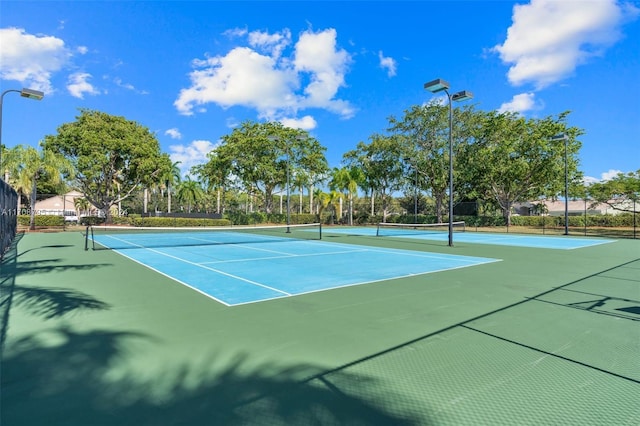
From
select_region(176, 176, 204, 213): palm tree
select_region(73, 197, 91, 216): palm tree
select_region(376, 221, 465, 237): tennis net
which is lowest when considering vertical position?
select_region(376, 221, 465, 237): tennis net

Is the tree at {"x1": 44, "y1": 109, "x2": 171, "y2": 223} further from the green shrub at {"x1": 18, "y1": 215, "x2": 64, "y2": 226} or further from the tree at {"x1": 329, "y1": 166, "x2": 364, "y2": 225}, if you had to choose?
the tree at {"x1": 329, "y1": 166, "x2": 364, "y2": 225}

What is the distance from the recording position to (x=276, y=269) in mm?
9969

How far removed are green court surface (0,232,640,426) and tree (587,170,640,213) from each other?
3206 cm

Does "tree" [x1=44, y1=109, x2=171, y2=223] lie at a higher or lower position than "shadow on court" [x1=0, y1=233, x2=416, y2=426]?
higher

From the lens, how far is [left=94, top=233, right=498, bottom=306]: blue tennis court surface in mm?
7386

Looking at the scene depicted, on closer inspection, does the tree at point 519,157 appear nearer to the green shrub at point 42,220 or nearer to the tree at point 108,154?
the tree at point 108,154

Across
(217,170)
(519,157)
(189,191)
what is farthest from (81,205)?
(519,157)

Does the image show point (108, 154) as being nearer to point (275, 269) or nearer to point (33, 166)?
point (33, 166)

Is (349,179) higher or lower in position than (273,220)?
higher

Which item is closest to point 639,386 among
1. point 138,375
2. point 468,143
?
point 138,375

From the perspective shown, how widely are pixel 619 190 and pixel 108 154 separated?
46624mm

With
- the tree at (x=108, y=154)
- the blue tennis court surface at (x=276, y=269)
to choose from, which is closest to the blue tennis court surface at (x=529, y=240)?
the blue tennis court surface at (x=276, y=269)

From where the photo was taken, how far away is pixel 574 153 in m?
35.5

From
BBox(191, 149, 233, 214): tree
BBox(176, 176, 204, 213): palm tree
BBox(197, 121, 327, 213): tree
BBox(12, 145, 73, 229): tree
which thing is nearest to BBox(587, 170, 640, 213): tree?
BBox(197, 121, 327, 213): tree
